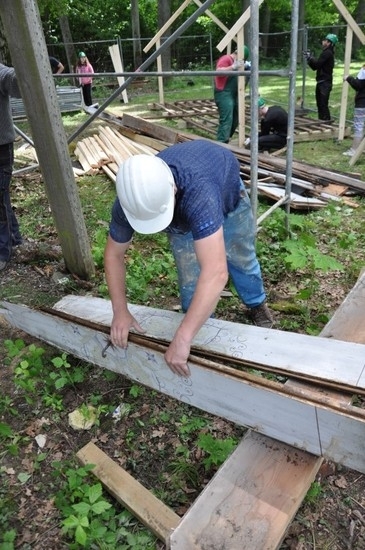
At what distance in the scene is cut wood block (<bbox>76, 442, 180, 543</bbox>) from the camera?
6.34ft

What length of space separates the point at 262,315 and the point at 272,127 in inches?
212

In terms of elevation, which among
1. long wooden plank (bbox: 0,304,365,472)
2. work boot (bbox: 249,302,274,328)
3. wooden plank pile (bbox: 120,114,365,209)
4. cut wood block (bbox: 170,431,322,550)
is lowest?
wooden plank pile (bbox: 120,114,365,209)

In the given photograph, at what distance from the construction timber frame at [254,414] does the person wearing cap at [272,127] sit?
5738 mm

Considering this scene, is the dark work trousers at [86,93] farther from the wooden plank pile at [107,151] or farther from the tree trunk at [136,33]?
the tree trunk at [136,33]

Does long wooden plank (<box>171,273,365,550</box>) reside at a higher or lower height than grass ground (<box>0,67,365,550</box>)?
higher

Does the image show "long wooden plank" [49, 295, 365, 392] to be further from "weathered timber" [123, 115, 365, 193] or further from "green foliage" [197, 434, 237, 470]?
"weathered timber" [123, 115, 365, 193]

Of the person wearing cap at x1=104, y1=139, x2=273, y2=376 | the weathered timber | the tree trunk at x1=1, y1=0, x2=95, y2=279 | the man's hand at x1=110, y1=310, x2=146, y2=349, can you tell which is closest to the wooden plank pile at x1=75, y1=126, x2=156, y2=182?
the weathered timber

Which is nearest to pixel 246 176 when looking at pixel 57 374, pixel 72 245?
pixel 72 245

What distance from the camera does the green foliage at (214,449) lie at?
228cm

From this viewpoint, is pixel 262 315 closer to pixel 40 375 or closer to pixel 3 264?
pixel 40 375

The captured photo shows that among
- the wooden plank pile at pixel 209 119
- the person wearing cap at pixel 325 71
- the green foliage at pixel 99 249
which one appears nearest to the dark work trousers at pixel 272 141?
the wooden plank pile at pixel 209 119

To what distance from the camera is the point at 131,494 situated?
2.07 metres

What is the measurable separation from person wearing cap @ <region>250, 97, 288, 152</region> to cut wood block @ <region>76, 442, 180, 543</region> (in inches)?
257

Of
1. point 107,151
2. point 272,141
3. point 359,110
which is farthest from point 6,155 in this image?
point 359,110
